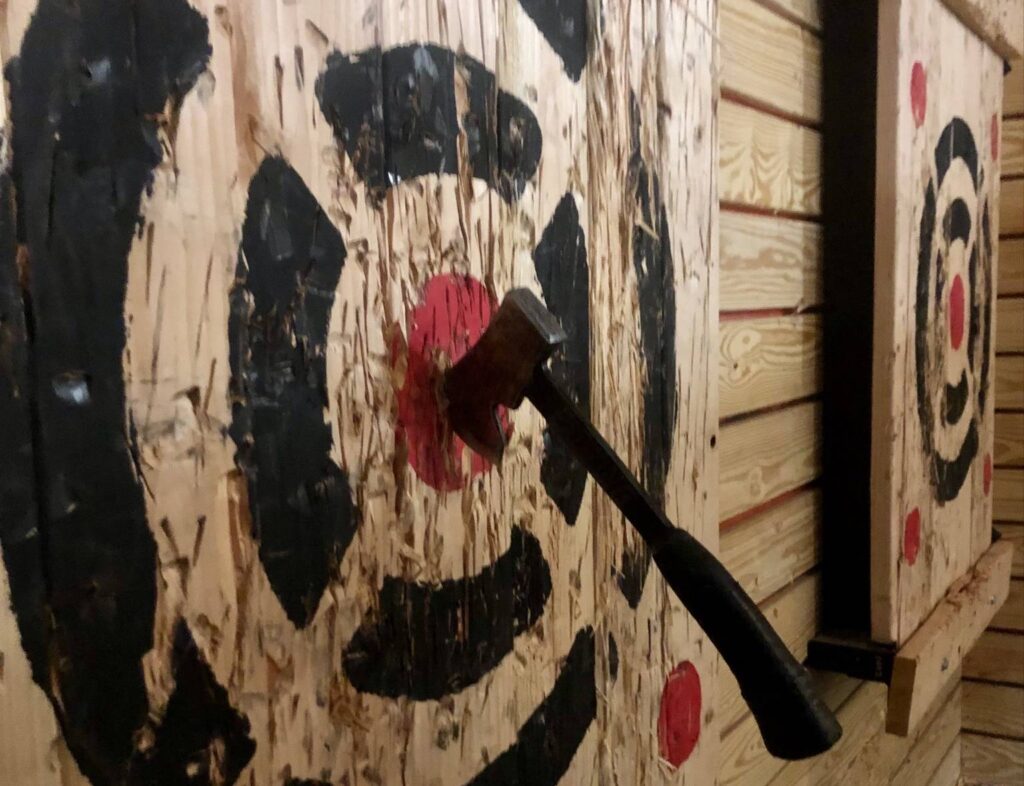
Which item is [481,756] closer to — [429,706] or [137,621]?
[429,706]

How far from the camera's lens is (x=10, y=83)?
0.38 metres

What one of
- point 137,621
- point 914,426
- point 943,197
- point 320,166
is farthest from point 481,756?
point 943,197

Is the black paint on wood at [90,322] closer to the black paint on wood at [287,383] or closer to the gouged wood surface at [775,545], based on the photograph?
the black paint on wood at [287,383]

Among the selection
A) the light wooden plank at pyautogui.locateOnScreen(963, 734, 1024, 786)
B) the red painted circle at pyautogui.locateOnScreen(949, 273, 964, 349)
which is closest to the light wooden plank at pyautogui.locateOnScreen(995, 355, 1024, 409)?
the red painted circle at pyautogui.locateOnScreen(949, 273, 964, 349)

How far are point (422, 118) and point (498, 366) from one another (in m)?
0.16

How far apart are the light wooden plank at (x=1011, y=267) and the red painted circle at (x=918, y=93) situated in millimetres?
931

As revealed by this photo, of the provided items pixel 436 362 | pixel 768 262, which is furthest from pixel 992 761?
pixel 436 362

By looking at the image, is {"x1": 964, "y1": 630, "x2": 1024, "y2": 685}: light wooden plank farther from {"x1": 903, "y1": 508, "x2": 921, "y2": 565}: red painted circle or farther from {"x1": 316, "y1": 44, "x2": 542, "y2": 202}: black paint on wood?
{"x1": 316, "y1": 44, "x2": 542, "y2": 202}: black paint on wood

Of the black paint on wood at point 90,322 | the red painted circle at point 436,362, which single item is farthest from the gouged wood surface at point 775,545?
the black paint on wood at point 90,322

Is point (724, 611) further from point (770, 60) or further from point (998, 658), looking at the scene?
point (998, 658)

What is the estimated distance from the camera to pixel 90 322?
42 cm

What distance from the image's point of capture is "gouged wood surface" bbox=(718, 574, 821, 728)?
1.18m

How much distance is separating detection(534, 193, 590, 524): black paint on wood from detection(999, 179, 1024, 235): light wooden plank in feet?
5.71

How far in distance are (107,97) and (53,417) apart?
0.47 feet
